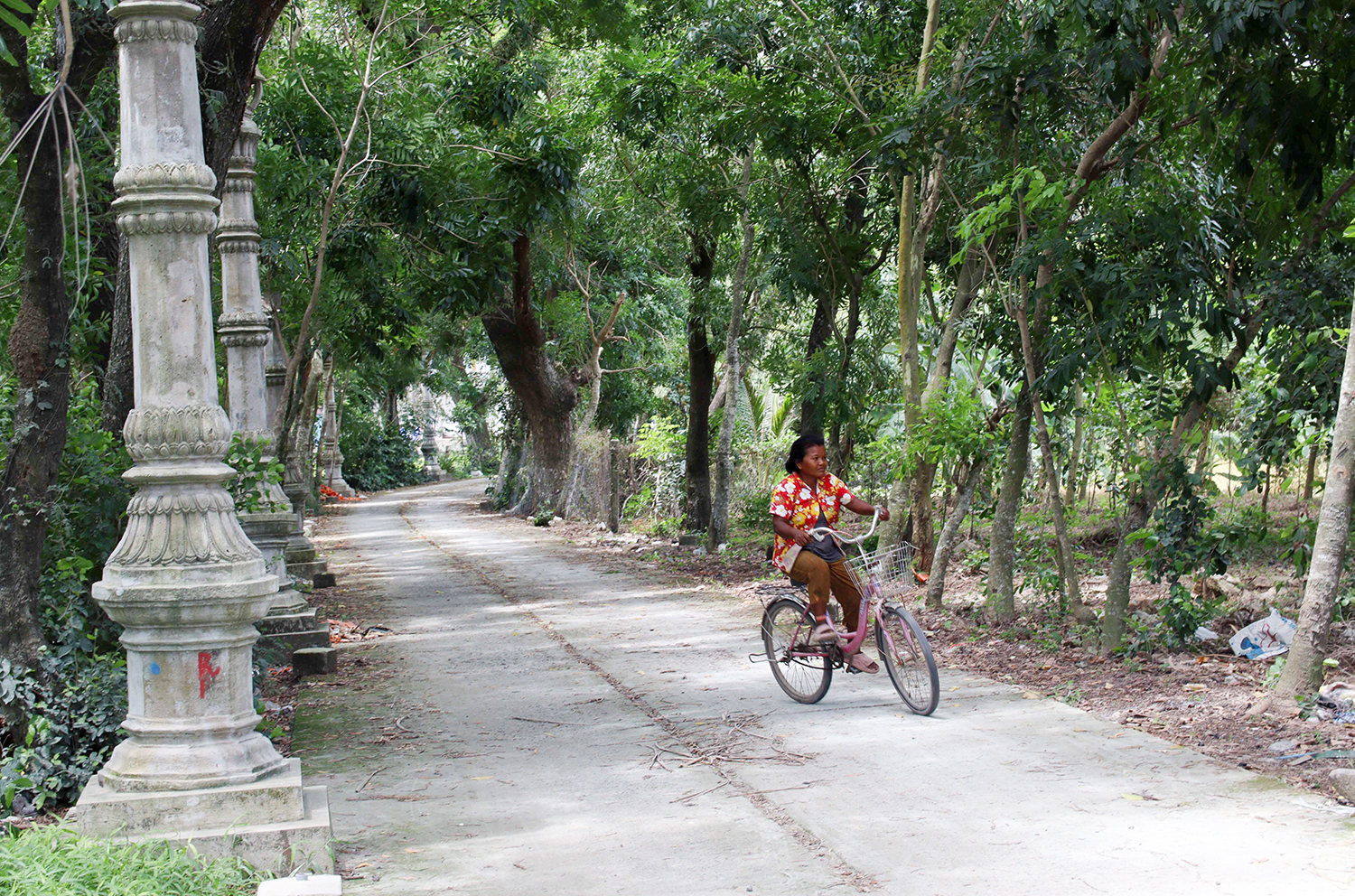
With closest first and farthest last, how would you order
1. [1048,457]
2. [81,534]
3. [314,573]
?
[81,534]
[1048,457]
[314,573]

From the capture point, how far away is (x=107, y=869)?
4113 millimetres

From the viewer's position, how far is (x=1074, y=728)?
259 inches

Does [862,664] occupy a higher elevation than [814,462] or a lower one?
lower

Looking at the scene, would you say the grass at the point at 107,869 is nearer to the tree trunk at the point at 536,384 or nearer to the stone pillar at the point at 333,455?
the tree trunk at the point at 536,384

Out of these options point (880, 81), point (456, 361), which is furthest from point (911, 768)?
point (456, 361)

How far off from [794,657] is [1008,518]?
2976 millimetres

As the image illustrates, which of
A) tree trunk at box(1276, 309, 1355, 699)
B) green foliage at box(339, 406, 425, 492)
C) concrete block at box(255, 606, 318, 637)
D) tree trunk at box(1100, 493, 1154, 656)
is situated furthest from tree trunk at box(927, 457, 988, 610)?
green foliage at box(339, 406, 425, 492)

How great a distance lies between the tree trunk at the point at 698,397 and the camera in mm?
17219

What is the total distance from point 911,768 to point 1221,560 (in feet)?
11.5

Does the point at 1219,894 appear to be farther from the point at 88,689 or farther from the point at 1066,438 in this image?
the point at 1066,438

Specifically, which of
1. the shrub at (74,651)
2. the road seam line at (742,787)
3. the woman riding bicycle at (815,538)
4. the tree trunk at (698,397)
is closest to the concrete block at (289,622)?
the road seam line at (742,787)

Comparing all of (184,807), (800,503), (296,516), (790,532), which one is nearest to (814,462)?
(800,503)

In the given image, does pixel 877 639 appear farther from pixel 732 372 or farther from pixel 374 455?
pixel 374 455

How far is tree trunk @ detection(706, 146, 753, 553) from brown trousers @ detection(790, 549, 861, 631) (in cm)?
746
